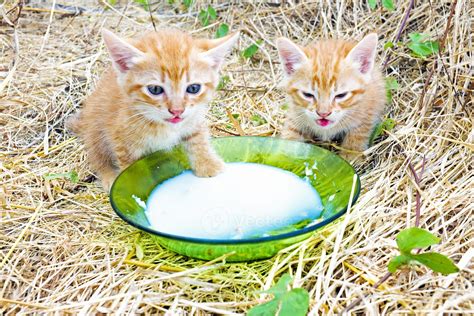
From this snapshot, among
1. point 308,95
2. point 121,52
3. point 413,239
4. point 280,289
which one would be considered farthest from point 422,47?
point 280,289

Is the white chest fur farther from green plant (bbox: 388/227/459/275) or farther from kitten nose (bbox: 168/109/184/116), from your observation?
green plant (bbox: 388/227/459/275)

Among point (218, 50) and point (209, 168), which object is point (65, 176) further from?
point (218, 50)

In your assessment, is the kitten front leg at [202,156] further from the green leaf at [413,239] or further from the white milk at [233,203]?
the green leaf at [413,239]

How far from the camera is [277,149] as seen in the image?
6.55ft

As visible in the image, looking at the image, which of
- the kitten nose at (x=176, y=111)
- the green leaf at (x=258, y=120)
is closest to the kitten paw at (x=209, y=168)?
the kitten nose at (x=176, y=111)

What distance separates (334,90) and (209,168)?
0.59 m

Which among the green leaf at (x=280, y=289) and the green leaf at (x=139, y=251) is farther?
the green leaf at (x=139, y=251)

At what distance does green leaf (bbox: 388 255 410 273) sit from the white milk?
1.08 feet

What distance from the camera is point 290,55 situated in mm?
2193

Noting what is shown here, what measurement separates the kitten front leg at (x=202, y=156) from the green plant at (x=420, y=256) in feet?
2.58

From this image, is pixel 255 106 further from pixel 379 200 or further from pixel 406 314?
pixel 406 314

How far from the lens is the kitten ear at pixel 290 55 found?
7.02 feet

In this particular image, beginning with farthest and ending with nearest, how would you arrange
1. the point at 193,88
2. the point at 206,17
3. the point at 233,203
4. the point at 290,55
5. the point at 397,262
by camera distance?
the point at 206,17, the point at 290,55, the point at 193,88, the point at 233,203, the point at 397,262

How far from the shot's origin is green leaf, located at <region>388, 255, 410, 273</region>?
52.6 inches
